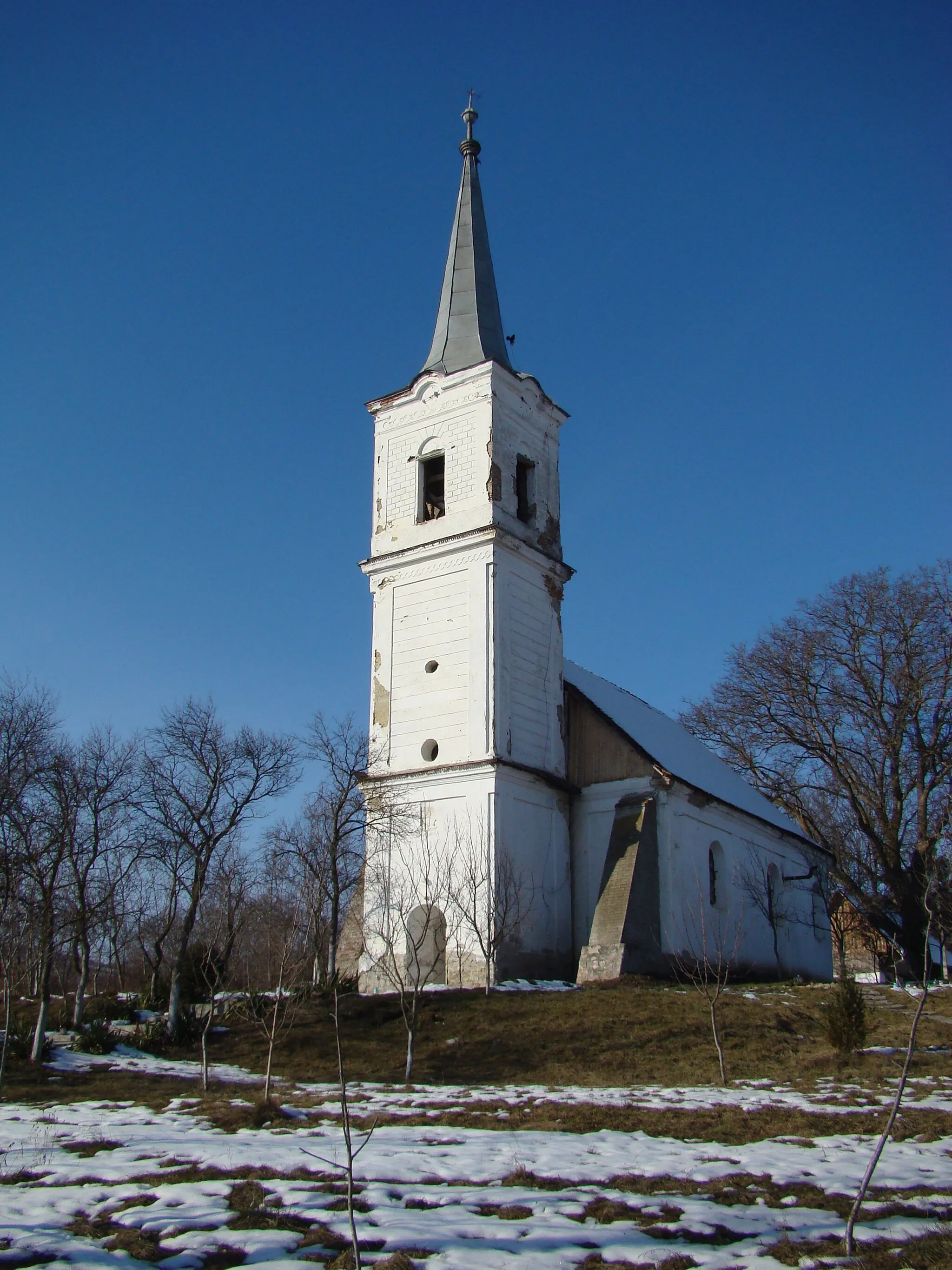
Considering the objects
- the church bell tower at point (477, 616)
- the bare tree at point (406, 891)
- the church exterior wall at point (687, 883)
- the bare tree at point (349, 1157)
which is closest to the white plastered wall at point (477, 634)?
the church bell tower at point (477, 616)

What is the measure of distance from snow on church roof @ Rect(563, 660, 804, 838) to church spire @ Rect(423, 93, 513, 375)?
9.63 metres

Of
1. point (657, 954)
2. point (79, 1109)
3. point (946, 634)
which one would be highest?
point (946, 634)

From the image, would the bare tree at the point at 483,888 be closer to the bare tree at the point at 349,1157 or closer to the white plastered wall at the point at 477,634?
the white plastered wall at the point at 477,634

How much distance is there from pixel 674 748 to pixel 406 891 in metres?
11.1

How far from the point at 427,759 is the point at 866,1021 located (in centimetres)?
1170

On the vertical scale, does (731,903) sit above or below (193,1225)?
above

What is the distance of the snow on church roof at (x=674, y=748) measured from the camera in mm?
29438

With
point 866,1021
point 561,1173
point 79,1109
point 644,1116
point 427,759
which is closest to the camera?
point 561,1173

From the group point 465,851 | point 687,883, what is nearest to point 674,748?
point 687,883

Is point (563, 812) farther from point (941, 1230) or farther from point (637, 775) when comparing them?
point (941, 1230)

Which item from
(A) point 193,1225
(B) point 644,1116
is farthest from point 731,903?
(A) point 193,1225

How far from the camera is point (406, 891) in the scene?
83.8 ft

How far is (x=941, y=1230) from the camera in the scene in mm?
7246

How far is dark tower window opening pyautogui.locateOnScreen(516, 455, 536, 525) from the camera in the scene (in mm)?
29516
